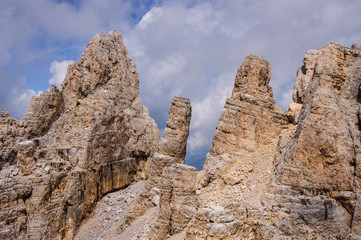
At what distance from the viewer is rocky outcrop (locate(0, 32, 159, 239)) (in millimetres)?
28047

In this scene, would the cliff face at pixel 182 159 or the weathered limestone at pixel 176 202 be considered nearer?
the cliff face at pixel 182 159

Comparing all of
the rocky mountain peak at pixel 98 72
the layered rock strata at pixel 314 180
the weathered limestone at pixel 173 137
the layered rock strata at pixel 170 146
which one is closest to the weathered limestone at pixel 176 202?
the layered rock strata at pixel 314 180

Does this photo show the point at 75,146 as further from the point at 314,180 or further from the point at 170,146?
the point at 314,180

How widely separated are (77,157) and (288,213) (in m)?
23.9

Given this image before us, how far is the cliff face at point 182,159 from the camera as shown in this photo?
15.1 meters

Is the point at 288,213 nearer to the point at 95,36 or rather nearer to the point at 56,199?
the point at 56,199

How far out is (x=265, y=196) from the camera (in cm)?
1559

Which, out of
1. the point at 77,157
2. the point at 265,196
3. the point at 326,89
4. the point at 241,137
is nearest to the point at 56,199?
the point at 77,157

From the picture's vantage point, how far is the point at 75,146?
32.9m

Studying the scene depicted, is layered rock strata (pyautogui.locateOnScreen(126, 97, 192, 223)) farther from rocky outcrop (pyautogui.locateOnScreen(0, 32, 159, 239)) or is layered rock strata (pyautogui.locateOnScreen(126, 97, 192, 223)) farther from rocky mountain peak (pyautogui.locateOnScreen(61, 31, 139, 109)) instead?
rocky mountain peak (pyautogui.locateOnScreen(61, 31, 139, 109))

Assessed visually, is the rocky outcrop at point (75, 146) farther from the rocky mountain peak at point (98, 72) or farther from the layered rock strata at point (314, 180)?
the layered rock strata at point (314, 180)

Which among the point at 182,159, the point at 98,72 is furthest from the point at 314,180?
the point at 98,72

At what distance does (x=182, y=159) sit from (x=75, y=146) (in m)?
11.9

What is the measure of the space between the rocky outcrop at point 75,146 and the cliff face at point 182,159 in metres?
0.12
